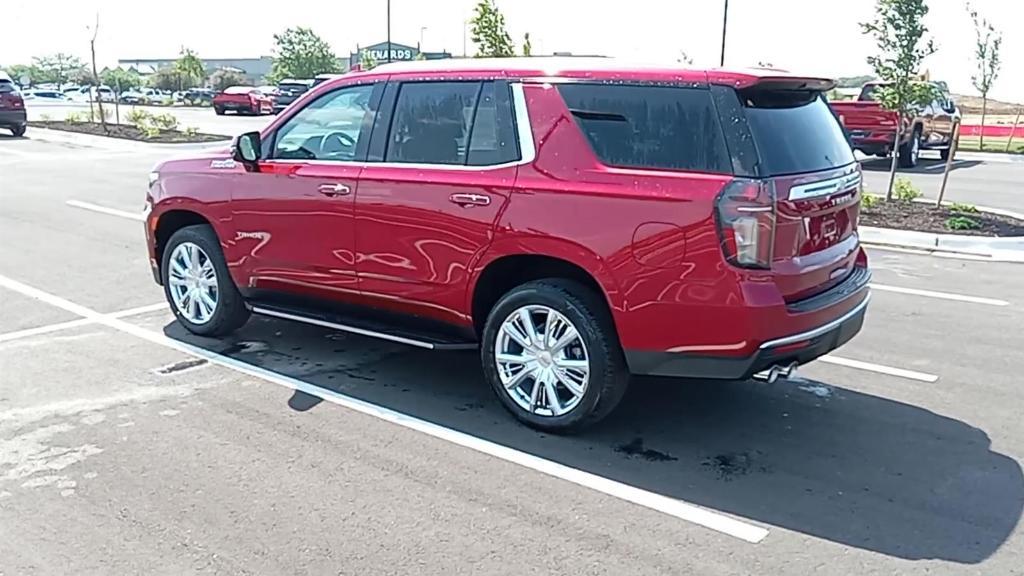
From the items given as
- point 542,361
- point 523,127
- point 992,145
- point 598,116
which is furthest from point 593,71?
point 992,145

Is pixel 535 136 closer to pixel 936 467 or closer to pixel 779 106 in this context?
pixel 779 106

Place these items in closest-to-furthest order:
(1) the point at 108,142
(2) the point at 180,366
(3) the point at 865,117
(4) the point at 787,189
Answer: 1. (4) the point at 787,189
2. (2) the point at 180,366
3. (3) the point at 865,117
4. (1) the point at 108,142

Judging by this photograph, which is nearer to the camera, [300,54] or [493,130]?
[493,130]

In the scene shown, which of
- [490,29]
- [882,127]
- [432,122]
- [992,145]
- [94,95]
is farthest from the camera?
[94,95]

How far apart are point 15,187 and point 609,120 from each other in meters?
13.3

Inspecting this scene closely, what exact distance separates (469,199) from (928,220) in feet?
29.9

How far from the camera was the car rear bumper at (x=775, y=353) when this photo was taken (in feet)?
14.5

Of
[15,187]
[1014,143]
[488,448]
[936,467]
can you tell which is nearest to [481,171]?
[488,448]

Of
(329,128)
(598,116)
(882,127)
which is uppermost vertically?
(598,116)

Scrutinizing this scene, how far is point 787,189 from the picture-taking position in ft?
14.5

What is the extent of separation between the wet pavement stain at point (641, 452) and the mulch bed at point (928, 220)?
7.88 meters

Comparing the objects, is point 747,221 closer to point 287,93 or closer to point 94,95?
point 287,93

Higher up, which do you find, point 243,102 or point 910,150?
point 243,102

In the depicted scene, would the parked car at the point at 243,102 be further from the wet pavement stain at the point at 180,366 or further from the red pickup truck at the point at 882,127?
the wet pavement stain at the point at 180,366
